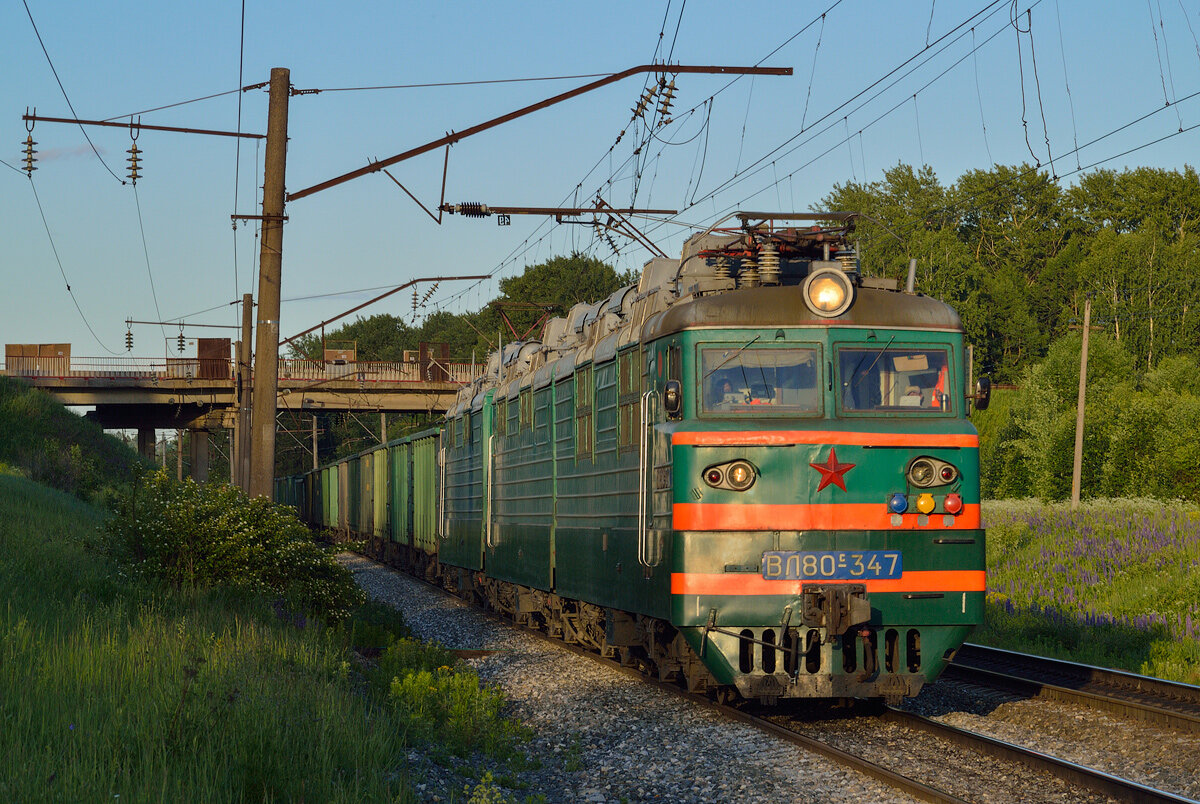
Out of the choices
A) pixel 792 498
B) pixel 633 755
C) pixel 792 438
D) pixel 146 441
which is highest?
pixel 146 441

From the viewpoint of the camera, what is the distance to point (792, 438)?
375 inches

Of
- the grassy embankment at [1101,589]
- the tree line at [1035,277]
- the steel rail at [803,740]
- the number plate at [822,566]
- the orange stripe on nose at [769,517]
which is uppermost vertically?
the tree line at [1035,277]

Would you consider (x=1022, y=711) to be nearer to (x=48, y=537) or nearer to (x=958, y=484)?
(x=958, y=484)

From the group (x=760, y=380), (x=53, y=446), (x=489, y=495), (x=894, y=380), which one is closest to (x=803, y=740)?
(x=760, y=380)

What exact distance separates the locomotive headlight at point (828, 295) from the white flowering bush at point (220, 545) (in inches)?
287

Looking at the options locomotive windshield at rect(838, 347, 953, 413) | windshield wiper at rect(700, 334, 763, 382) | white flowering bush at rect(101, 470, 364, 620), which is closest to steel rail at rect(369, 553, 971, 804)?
white flowering bush at rect(101, 470, 364, 620)

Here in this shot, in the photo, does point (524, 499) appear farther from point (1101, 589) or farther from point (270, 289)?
point (1101, 589)

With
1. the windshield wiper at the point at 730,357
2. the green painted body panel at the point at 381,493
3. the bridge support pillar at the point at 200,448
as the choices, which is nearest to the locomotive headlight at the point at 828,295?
the windshield wiper at the point at 730,357

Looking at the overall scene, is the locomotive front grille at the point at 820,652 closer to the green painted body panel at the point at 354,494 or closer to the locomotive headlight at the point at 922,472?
the locomotive headlight at the point at 922,472

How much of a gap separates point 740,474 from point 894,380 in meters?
1.52

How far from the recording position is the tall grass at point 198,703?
6.21m

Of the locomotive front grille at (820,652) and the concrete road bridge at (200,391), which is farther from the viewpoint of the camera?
the concrete road bridge at (200,391)

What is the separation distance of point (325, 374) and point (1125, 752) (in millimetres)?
54027

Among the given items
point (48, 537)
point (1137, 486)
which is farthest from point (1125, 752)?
point (1137, 486)
